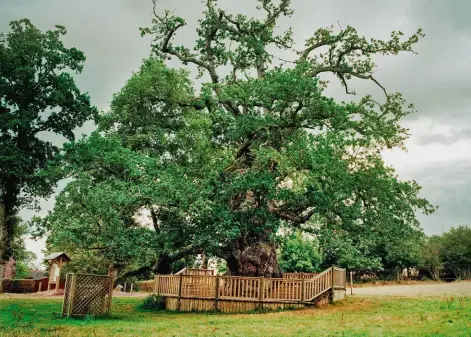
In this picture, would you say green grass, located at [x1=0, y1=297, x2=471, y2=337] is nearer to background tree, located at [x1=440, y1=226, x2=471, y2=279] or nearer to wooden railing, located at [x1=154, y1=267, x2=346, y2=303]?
wooden railing, located at [x1=154, y1=267, x2=346, y2=303]

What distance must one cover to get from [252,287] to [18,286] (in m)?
25.4

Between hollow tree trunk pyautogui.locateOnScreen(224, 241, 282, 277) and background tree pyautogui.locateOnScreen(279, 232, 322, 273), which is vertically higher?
background tree pyautogui.locateOnScreen(279, 232, 322, 273)

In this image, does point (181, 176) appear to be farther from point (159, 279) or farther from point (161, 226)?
point (159, 279)

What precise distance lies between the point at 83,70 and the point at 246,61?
36.9 ft

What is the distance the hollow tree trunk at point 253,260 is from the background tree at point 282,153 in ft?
0.16

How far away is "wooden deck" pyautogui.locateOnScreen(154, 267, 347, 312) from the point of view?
2006 cm

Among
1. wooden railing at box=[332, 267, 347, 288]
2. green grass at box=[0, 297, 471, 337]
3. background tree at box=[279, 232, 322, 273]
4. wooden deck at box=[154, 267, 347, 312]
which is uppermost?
background tree at box=[279, 232, 322, 273]

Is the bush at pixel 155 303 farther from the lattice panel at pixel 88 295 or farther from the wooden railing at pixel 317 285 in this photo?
the wooden railing at pixel 317 285

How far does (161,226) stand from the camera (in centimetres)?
1998

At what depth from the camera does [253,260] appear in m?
22.2

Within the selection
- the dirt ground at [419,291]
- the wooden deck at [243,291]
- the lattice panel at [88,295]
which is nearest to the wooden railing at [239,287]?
the wooden deck at [243,291]

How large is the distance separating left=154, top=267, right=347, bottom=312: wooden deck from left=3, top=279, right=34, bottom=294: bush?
66.3 ft

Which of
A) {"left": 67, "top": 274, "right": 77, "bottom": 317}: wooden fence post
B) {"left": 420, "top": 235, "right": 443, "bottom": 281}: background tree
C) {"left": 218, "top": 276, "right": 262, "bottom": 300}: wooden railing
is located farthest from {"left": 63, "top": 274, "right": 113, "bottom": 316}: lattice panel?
{"left": 420, "top": 235, "right": 443, "bottom": 281}: background tree

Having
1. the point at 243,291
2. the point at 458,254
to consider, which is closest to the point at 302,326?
the point at 243,291
